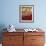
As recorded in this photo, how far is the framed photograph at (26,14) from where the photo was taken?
445cm

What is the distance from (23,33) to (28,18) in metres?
0.68

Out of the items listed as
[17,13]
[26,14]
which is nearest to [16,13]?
[17,13]

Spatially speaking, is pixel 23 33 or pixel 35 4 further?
pixel 35 4

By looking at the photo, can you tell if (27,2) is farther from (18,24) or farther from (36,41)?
(36,41)

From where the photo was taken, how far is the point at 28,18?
4477 millimetres

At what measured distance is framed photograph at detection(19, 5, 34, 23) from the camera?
4.45 meters

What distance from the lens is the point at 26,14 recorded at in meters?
4.49

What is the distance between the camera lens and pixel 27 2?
A: 444cm

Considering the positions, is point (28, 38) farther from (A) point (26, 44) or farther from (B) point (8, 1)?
(B) point (8, 1)

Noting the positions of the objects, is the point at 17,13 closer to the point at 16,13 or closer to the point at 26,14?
the point at 16,13

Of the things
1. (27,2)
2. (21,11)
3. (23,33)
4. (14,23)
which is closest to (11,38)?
(23,33)

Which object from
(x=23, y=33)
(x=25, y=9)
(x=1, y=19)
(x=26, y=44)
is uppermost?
(x=25, y=9)

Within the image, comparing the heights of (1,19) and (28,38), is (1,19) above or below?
above

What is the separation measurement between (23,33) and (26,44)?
1.10 ft
